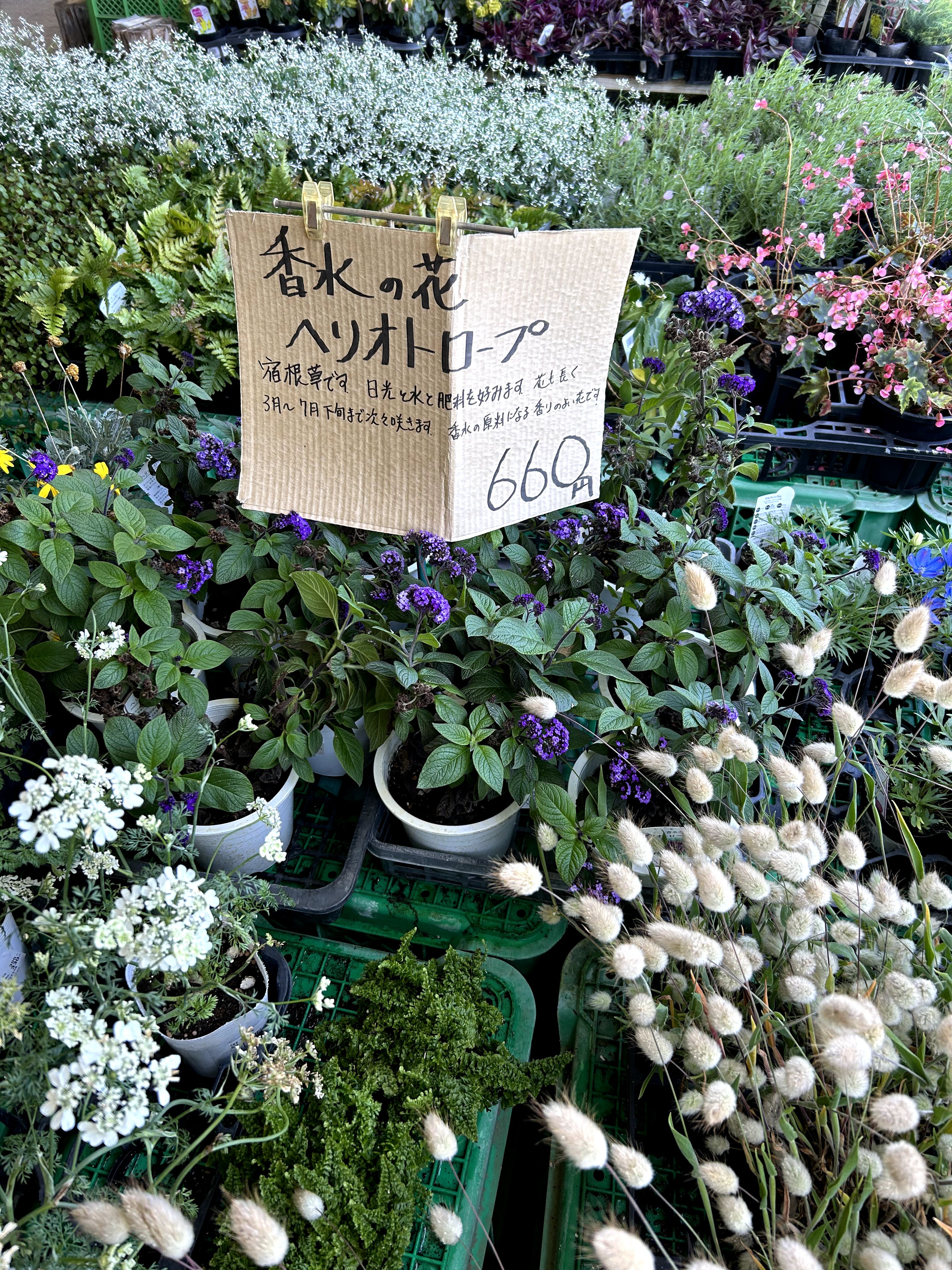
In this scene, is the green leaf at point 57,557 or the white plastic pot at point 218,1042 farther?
the green leaf at point 57,557

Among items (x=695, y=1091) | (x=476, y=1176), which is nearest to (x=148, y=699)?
(x=476, y=1176)

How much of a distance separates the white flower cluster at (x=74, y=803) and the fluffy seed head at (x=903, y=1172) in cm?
86

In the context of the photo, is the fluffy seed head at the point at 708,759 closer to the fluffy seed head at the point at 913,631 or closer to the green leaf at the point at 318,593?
the fluffy seed head at the point at 913,631

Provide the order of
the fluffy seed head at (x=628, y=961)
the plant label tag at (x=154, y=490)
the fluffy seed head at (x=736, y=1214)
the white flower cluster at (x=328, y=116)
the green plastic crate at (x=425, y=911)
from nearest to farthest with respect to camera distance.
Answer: the fluffy seed head at (x=736, y=1214) < the fluffy seed head at (x=628, y=961) < the green plastic crate at (x=425, y=911) < the plant label tag at (x=154, y=490) < the white flower cluster at (x=328, y=116)

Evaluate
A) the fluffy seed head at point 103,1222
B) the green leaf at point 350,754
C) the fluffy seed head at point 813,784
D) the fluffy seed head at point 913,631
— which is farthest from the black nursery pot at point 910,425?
the fluffy seed head at point 103,1222

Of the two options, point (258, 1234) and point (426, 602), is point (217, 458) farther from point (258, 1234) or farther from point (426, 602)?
point (258, 1234)

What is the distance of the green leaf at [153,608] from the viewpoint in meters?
1.37

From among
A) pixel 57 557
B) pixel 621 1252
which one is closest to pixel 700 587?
pixel 621 1252

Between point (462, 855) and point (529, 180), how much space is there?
2.58 m

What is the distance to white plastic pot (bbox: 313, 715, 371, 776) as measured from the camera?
163 cm

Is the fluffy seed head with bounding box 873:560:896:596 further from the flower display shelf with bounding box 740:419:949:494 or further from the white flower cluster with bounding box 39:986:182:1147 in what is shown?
the white flower cluster with bounding box 39:986:182:1147

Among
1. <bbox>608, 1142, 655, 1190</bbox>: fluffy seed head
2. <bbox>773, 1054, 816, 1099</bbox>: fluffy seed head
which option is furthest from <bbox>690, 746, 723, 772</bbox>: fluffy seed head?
<bbox>608, 1142, 655, 1190</bbox>: fluffy seed head

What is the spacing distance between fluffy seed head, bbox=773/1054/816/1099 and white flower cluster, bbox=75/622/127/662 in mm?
1011

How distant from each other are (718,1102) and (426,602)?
784 mm
